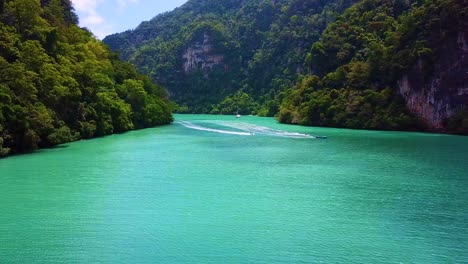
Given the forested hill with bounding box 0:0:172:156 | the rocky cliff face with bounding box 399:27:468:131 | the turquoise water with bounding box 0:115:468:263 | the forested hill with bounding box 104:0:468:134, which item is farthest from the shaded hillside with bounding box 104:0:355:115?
the turquoise water with bounding box 0:115:468:263

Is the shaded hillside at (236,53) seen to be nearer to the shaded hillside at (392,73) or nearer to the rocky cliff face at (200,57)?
the rocky cliff face at (200,57)

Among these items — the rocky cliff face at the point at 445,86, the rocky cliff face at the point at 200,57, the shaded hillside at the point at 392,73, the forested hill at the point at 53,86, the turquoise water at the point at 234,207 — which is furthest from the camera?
the rocky cliff face at the point at 200,57

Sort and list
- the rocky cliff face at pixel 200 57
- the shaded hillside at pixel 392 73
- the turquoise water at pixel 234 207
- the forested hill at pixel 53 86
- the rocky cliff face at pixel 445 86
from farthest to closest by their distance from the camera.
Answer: the rocky cliff face at pixel 200 57, the shaded hillside at pixel 392 73, the rocky cliff face at pixel 445 86, the forested hill at pixel 53 86, the turquoise water at pixel 234 207

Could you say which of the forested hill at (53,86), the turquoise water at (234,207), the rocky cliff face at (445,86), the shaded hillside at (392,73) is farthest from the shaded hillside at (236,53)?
the turquoise water at (234,207)

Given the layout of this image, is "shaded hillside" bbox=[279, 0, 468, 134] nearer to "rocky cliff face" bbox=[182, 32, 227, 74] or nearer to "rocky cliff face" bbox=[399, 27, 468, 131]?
"rocky cliff face" bbox=[399, 27, 468, 131]

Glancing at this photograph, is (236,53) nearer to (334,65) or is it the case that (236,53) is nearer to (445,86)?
(334,65)

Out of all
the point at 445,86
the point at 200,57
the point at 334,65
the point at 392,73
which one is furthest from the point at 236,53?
the point at 445,86

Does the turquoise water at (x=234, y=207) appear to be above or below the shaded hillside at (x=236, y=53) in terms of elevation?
below
